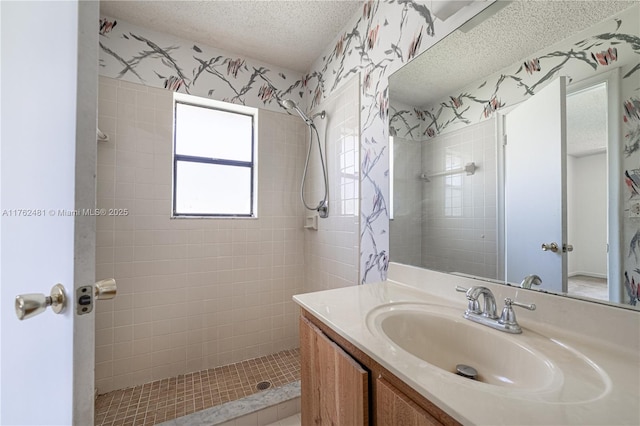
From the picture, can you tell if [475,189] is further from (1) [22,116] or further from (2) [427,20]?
(1) [22,116]

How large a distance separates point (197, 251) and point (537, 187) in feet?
6.44

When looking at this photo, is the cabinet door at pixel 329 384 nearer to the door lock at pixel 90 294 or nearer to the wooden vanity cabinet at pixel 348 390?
the wooden vanity cabinet at pixel 348 390

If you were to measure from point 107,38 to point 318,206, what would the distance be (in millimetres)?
1762

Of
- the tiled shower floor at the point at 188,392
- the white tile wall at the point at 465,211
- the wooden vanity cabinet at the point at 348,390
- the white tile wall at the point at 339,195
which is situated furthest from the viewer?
the white tile wall at the point at 339,195

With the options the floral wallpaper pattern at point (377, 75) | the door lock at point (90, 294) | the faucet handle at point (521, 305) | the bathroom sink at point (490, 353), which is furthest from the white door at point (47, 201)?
the floral wallpaper pattern at point (377, 75)

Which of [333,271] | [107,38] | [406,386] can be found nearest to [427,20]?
[406,386]

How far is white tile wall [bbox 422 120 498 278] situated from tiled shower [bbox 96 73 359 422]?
50cm

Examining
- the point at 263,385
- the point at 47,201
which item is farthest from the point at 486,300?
the point at 263,385

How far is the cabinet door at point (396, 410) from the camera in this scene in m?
0.51

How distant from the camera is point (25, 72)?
25.4 inches

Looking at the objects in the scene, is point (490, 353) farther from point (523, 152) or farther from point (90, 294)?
point (90, 294)

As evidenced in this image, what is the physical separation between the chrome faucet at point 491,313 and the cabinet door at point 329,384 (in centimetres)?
41

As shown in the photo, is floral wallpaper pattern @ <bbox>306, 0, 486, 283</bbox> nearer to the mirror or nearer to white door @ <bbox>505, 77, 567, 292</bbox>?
the mirror

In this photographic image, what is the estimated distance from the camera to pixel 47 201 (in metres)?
0.56
